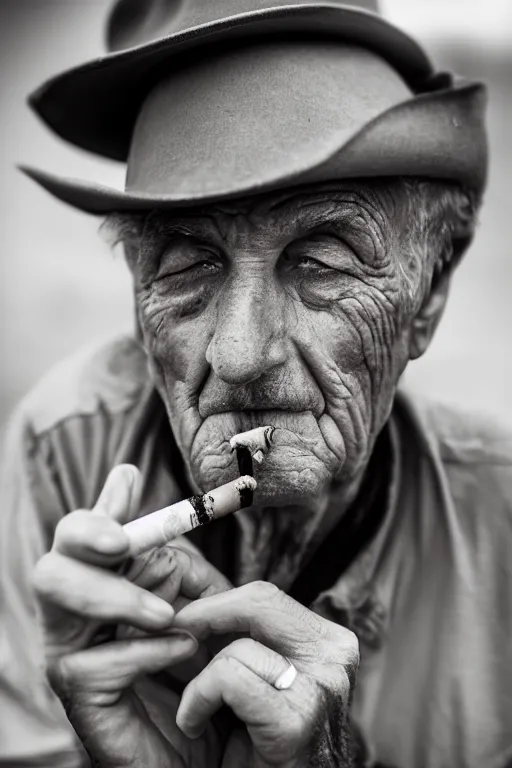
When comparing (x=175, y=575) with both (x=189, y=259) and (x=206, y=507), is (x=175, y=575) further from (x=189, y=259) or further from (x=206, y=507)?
(x=189, y=259)

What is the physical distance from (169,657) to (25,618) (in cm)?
68

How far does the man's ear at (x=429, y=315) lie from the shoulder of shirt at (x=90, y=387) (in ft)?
2.12

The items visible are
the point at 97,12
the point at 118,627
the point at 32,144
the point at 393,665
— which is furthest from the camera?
the point at 32,144

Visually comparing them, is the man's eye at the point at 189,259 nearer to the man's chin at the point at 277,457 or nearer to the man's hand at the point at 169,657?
the man's chin at the point at 277,457

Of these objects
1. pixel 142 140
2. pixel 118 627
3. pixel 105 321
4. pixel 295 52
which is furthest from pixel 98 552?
pixel 105 321

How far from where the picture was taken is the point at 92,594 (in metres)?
1.16

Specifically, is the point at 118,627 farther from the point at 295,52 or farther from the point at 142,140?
the point at 295,52

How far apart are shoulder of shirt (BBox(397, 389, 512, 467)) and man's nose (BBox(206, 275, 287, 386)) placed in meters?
0.65

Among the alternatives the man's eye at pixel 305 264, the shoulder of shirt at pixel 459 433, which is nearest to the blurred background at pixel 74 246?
the shoulder of shirt at pixel 459 433

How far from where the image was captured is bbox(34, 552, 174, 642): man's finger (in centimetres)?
116

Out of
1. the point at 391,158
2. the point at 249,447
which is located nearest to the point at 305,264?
the point at 391,158

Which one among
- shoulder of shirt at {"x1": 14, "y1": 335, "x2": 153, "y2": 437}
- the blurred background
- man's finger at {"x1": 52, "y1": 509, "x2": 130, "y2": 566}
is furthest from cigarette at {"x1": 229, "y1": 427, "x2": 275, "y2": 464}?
the blurred background

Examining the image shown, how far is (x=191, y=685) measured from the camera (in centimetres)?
120

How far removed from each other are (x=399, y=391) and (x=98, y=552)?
0.97 m
